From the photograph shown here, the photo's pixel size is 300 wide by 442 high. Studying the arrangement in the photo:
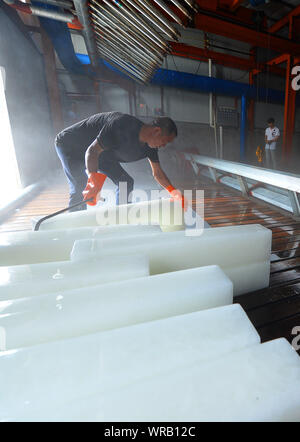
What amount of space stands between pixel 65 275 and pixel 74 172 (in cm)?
150

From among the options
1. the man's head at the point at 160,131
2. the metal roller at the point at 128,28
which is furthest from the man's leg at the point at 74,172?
the metal roller at the point at 128,28

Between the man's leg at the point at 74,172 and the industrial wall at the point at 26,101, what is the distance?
2.06m

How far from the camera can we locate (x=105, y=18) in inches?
A: 90.8

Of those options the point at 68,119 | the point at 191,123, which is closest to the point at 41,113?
the point at 68,119

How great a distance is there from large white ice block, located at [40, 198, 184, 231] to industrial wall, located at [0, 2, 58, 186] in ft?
9.33

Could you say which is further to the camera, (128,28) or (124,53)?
(124,53)

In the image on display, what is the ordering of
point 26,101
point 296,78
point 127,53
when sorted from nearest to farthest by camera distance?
1. point 127,53
2. point 26,101
3. point 296,78

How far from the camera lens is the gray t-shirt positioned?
175cm

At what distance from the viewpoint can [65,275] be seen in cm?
77

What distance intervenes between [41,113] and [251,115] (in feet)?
19.5

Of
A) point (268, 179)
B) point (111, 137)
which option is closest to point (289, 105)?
point (268, 179)

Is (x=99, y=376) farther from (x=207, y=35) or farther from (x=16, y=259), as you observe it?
(x=207, y=35)

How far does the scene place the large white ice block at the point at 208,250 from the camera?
924mm

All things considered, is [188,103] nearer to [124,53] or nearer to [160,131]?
[124,53]
